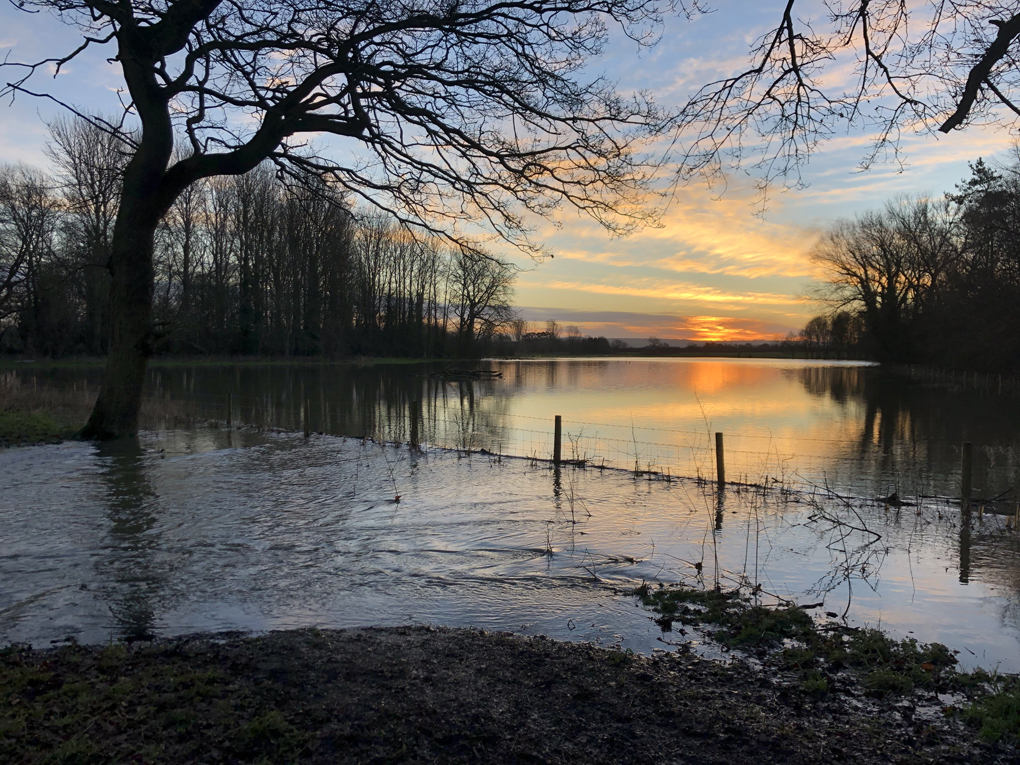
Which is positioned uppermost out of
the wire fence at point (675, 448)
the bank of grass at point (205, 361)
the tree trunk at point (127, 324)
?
the tree trunk at point (127, 324)

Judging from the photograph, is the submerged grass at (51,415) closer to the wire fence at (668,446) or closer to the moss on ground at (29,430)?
the moss on ground at (29,430)

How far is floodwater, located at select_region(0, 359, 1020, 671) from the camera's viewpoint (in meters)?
5.64

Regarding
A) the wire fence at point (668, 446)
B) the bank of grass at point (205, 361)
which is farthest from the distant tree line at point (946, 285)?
the bank of grass at point (205, 361)

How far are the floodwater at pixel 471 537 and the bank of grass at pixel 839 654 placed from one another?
48cm

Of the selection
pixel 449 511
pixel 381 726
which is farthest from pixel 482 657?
pixel 449 511

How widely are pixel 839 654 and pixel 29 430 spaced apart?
15.2m

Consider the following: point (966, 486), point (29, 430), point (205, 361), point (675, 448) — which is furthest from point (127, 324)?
point (205, 361)

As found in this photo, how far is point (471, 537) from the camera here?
319 inches

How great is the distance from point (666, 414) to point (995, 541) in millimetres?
18353

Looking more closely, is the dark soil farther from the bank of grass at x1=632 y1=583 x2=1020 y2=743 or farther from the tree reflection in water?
the tree reflection in water

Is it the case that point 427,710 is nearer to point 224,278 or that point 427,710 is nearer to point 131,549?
point 131,549

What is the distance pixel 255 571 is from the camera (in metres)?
6.56

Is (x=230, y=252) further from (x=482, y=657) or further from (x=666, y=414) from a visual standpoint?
(x=482, y=657)

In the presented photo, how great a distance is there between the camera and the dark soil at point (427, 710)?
127 inches
